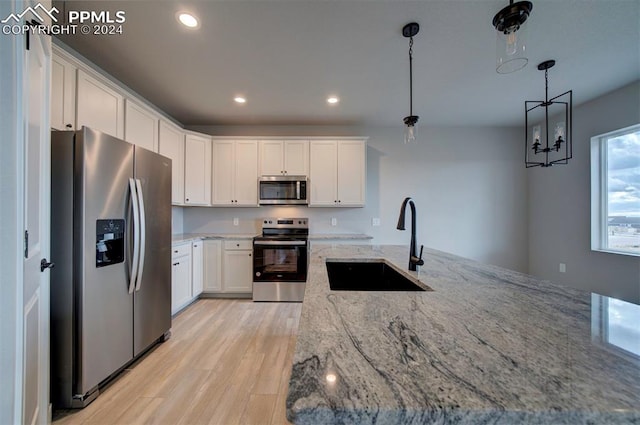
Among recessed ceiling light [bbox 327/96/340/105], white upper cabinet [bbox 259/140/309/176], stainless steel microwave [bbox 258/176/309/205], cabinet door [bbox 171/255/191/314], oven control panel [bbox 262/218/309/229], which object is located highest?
recessed ceiling light [bbox 327/96/340/105]

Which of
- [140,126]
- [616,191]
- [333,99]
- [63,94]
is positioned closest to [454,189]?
[616,191]

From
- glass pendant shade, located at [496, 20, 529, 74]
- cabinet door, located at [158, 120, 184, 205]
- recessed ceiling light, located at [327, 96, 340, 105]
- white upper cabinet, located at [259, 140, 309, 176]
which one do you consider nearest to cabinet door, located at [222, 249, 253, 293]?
cabinet door, located at [158, 120, 184, 205]

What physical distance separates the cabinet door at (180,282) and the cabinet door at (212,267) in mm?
340

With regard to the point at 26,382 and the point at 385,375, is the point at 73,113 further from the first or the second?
the point at 385,375

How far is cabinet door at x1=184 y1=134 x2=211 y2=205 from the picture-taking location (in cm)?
342

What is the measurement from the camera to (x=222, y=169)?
370 centimetres

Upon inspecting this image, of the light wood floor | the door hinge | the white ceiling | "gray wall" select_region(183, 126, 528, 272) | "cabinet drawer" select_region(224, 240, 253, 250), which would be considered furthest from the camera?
"gray wall" select_region(183, 126, 528, 272)

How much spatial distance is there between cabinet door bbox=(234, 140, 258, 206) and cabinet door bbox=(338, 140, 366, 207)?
128 cm

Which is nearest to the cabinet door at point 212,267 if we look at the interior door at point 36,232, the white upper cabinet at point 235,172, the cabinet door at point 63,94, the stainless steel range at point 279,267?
the stainless steel range at point 279,267

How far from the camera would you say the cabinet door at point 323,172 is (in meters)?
3.69

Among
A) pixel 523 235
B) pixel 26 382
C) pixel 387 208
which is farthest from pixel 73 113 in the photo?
pixel 523 235

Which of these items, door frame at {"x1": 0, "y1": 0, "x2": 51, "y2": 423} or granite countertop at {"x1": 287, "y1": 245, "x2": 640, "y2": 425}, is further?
door frame at {"x1": 0, "y1": 0, "x2": 51, "y2": 423}

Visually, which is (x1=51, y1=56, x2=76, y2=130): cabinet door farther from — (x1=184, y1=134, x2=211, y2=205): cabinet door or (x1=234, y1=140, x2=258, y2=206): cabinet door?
(x1=234, y1=140, x2=258, y2=206): cabinet door

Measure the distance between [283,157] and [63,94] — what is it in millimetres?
2309
